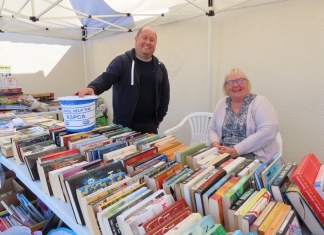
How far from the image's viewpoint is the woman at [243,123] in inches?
56.5

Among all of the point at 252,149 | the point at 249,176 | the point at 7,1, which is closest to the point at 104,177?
the point at 249,176

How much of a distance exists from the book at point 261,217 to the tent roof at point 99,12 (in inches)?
60.7

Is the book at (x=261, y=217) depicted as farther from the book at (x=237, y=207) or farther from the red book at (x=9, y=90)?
the red book at (x=9, y=90)

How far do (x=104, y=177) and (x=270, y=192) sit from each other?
19.5 inches

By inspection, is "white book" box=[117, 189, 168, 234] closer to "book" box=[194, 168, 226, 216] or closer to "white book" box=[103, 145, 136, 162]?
"book" box=[194, 168, 226, 216]

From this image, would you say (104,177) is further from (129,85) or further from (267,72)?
(267,72)

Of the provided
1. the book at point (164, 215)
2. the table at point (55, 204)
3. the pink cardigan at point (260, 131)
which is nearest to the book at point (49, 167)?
the table at point (55, 204)

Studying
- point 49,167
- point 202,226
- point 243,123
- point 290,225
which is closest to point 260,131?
point 243,123

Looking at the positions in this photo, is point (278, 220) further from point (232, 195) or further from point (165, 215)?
point (165, 215)

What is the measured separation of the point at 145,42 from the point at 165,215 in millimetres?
A: 1332

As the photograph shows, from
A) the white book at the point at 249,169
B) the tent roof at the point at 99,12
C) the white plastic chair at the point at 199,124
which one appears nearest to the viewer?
the white book at the point at 249,169

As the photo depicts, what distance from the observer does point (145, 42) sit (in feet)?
5.39

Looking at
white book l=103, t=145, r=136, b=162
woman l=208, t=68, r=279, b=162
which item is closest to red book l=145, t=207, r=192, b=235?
white book l=103, t=145, r=136, b=162

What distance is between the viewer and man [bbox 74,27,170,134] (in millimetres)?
1668
